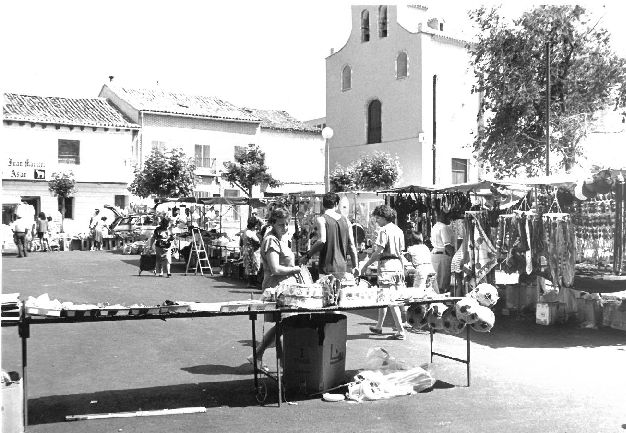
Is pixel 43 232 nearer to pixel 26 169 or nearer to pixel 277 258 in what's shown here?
pixel 26 169

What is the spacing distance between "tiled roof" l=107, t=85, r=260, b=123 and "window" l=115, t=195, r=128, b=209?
4941 millimetres

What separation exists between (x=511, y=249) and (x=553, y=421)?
17.5 ft

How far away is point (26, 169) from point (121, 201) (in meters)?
5.35

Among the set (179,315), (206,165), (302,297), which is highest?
(206,165)

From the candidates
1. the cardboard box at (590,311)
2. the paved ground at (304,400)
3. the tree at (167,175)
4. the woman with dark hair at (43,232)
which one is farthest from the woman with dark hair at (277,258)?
the tree at (167,175)

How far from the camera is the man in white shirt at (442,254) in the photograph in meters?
11.8

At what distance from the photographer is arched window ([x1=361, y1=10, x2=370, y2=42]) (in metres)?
40.1

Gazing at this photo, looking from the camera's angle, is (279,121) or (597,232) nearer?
(597,232)

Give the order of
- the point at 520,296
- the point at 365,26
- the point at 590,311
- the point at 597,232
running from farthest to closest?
the point at 365,26, the point at 520,296, the point at 597,232, the point at 590,311

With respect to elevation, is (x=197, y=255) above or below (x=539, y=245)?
below

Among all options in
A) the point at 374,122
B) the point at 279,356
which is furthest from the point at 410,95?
the point at 279,356

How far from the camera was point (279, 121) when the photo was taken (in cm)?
4366

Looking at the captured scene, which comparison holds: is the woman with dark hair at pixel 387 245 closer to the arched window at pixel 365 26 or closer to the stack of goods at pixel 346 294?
the stack of goods at pixel 346 294

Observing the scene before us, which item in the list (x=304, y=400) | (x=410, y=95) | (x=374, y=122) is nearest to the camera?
(x=304, y=400)
